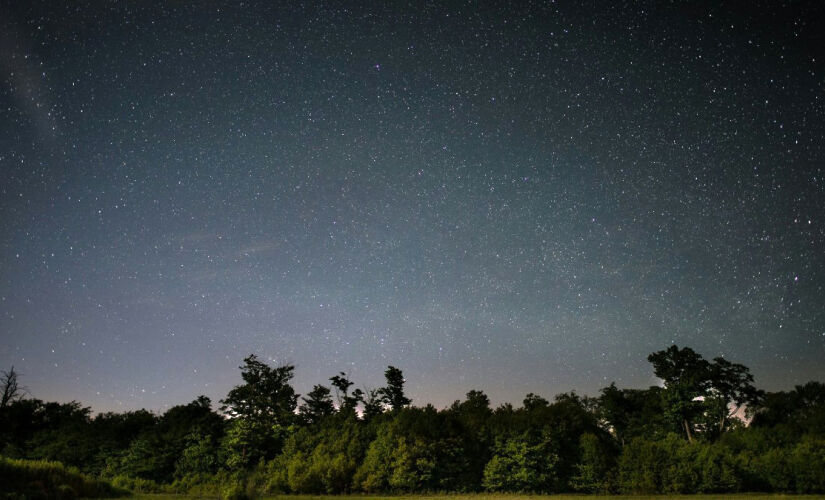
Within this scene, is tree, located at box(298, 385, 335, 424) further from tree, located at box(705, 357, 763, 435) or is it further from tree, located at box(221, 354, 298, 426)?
tree, located at box(705, 357, 763, 435)

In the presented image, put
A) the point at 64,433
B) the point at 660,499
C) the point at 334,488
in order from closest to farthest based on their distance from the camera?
the point at 660,499 < the point at 334,488 < the point at 64,433

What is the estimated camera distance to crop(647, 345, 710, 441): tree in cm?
4169

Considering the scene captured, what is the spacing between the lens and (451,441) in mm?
31672

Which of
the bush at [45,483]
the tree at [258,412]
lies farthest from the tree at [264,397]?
the bush at [45,483]

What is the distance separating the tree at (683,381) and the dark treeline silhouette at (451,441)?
0.33ft

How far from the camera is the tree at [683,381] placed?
137 feet

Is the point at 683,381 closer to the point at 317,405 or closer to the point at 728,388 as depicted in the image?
the point at 728,388

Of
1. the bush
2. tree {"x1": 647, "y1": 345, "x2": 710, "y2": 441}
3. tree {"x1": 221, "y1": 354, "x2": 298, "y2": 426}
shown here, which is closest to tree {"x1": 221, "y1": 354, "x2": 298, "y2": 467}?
tree {"x1": 221, "y1": 354, "x2": 298, "y2": 426}

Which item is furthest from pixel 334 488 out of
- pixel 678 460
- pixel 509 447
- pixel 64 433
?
pixel 64 433

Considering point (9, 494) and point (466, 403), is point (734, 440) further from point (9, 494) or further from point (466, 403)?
point (9, 494)

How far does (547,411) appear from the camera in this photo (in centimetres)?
3284

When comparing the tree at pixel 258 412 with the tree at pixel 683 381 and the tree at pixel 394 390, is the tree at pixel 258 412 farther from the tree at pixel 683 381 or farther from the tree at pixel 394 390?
the tree at pixel 683 381

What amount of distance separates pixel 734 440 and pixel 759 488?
125 inches

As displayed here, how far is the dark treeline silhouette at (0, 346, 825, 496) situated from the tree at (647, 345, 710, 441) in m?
0.10
